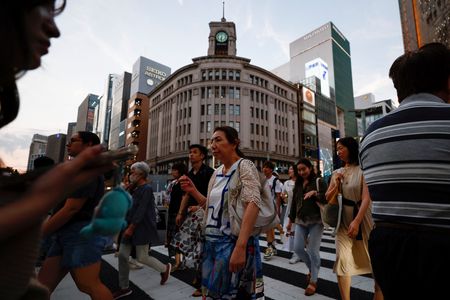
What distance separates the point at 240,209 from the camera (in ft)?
7.59

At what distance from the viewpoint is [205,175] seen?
4812mm

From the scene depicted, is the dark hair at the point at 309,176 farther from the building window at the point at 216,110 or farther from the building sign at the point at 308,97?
the building sign at the point at 308,97

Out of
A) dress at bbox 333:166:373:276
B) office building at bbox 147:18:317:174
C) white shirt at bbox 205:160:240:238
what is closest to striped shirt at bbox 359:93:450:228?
white shirt at bbox 205:160:240:238

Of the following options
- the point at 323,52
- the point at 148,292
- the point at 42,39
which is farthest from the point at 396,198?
the point at 323,52

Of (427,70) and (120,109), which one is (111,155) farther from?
(120,109)

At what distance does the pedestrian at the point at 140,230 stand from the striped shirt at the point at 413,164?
11.0ft

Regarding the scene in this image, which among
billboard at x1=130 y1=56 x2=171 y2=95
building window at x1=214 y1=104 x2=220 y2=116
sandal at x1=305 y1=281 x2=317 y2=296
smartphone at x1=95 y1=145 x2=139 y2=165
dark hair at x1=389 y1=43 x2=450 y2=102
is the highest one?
billboard at x1=130 y1=56 x2=171 y2=95

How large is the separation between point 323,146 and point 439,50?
245 ft

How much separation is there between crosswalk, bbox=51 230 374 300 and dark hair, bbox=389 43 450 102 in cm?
333

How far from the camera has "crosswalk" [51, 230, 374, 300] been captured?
12.9 ft

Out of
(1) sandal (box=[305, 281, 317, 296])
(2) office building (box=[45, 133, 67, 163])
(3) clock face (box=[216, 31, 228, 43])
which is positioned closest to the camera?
(1) sandal (box=[305, 281, 317, 296])

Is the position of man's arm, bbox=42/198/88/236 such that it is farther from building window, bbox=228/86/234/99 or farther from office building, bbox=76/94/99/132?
office building, bbox=76/94/99/132

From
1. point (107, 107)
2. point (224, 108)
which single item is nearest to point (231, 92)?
point (224, 108)

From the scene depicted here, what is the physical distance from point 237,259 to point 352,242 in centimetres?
188
